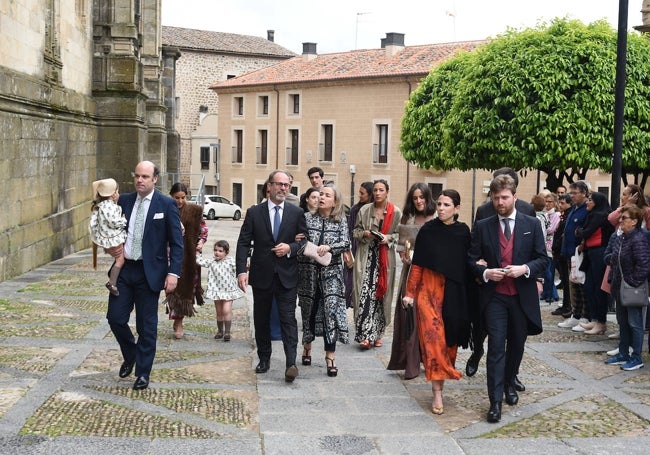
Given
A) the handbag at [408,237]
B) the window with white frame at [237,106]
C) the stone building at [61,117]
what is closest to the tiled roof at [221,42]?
the window with white frame at [237,106]

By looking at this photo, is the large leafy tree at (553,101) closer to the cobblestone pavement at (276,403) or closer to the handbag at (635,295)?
the cobblestone pavement at (276,403)

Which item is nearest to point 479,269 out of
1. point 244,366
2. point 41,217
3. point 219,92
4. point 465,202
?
point 244,366

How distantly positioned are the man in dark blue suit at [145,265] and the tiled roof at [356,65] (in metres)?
39.6

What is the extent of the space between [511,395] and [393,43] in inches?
1867

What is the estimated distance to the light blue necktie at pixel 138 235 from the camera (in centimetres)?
764

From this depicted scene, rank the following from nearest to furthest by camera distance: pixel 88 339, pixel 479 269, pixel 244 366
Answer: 1. pixel 479 269
2. pixel 244 366
3. pixel 88 339

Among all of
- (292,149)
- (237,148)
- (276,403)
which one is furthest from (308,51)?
(276,403)

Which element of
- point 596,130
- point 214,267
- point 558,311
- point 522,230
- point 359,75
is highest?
point 359,75

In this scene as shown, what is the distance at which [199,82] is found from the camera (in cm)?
6531

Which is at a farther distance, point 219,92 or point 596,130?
point 219,92

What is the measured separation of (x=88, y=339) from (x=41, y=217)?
298 inches

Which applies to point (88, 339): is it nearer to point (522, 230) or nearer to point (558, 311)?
point (522, 230)

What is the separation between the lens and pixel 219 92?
60.8 metres

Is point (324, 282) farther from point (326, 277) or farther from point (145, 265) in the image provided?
point (145, 265)
